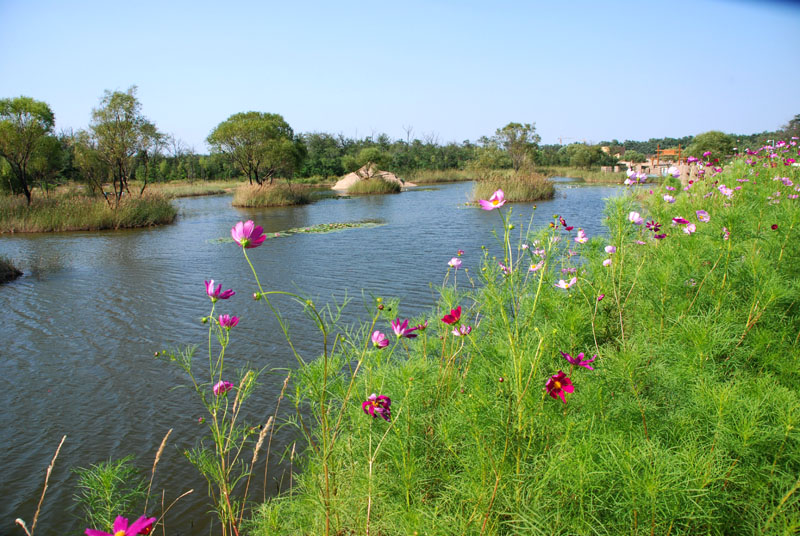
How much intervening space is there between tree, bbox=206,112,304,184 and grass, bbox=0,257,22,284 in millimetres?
18576

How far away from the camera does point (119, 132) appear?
16.9m

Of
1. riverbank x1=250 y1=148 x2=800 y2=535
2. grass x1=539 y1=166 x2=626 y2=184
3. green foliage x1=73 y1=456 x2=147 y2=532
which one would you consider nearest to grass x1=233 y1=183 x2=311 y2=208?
grass x1=539 y1=166 x2=626 y2=184

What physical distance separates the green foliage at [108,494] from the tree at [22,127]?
16243 millimetres

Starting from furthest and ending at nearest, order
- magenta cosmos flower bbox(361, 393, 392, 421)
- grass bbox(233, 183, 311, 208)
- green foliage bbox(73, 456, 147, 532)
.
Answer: grass bbox(233, 183, 311, 208), green foliage bbox(73, 456, 147, 532), magenta cosmos flower bbox(361, 393, 392, 421)

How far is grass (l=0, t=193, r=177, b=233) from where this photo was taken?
14789mm

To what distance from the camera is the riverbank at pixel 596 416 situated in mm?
1312

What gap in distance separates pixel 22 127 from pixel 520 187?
17.5m

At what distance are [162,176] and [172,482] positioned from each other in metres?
46.6

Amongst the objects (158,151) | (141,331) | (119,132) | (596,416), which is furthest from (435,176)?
(596,416)

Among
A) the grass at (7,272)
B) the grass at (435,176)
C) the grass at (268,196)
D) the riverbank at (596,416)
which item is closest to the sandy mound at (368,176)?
the grass at (435,176)

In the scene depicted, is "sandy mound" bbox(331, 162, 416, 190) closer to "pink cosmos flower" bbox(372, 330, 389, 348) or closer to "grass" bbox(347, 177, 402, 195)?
A: "grass" bbox(347, 177, 402, 195)

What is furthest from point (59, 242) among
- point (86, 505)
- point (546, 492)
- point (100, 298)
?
point (546, 492)

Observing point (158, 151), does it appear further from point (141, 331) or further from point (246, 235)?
point (246, 235)

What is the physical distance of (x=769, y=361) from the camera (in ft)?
6.15
